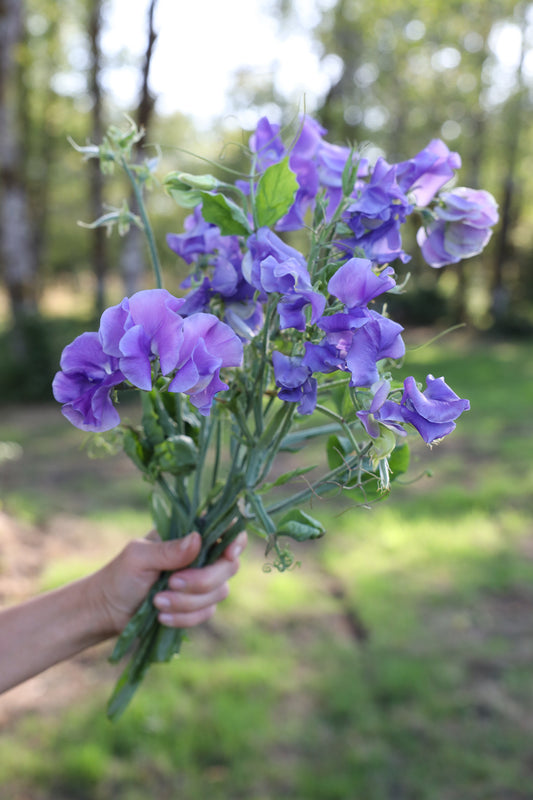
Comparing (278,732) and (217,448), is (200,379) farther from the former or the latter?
(278,732)

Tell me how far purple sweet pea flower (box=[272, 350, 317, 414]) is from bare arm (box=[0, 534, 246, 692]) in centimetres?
49

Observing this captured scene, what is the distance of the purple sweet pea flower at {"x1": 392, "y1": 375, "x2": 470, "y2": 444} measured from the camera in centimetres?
81

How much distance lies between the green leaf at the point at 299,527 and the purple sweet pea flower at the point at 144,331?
0.38m

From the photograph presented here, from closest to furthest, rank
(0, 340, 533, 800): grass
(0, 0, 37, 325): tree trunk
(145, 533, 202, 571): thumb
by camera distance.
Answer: (145, 533, 202, 571): thumb → (0, 340, 533, 800): grass → (0, 0, 37, 325): tree trunk

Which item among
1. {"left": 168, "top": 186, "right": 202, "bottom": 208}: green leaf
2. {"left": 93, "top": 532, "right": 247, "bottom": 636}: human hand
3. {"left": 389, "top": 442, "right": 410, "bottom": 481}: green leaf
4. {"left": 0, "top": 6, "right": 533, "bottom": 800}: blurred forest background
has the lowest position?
{"left": 0, "top": 6, "right": 533, "bottom": 800}: blurred forest background

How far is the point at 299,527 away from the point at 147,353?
1.31 ft

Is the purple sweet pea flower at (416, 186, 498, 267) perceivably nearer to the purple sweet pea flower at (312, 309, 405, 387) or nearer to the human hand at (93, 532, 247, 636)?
the purple sweet pea flower at (312, 309, 405, 387)

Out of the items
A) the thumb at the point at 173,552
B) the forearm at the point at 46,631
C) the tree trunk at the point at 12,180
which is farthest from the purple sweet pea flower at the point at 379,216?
the tree trunk at the point at 12,180

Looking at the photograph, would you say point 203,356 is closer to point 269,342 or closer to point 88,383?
point 88,383

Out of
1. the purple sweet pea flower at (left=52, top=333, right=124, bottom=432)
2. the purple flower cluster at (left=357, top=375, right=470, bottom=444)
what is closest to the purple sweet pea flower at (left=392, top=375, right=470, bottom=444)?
the purple flower cluster at (left=357, top=375, right=470, bottom=444)

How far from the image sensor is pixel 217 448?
1267 mm

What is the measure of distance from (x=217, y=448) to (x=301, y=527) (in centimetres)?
27

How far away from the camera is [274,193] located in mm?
968

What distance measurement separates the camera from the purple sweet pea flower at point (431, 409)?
2.67 feet
